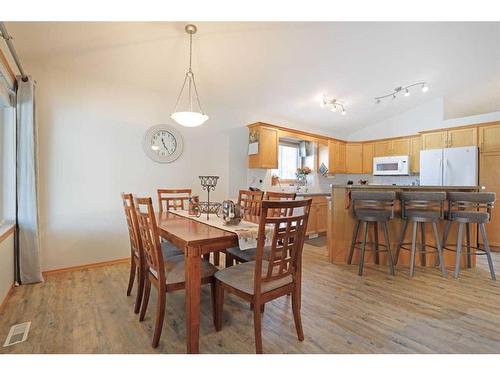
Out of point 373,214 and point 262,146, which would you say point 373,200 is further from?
point 262,146

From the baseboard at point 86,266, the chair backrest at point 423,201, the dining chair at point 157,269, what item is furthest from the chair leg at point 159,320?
the chair backrest at point 423,201

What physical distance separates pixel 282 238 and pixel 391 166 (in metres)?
4.66

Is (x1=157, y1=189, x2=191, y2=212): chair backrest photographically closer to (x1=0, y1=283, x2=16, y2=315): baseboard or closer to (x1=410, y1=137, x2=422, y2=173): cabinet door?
(x1=0, y1=283, x2=16, y2=315): baseboard

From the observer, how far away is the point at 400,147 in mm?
5250

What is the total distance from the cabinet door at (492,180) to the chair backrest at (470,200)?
1.28m

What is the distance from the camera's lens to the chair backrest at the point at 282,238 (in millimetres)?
1411

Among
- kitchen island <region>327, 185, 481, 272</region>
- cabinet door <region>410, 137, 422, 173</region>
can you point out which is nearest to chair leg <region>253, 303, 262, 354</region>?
kitchen island <region>327, 185, 481, 272</region>

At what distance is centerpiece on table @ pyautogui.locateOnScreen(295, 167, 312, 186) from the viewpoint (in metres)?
5.35

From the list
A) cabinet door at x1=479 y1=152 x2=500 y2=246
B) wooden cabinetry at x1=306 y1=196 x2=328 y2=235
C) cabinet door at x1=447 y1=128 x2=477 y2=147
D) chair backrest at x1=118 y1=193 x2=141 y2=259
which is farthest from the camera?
wooden cabinetry at x1=306 y1=196 x2=328 y2=235

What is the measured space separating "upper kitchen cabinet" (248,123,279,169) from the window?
878 millimetres

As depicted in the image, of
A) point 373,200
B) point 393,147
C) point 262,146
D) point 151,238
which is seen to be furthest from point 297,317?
point 393,147

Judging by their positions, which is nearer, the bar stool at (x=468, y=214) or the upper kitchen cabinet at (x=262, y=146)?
the bar stool at (x=468, y=214)

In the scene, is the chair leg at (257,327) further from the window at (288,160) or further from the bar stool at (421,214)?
the window at (288,160)
